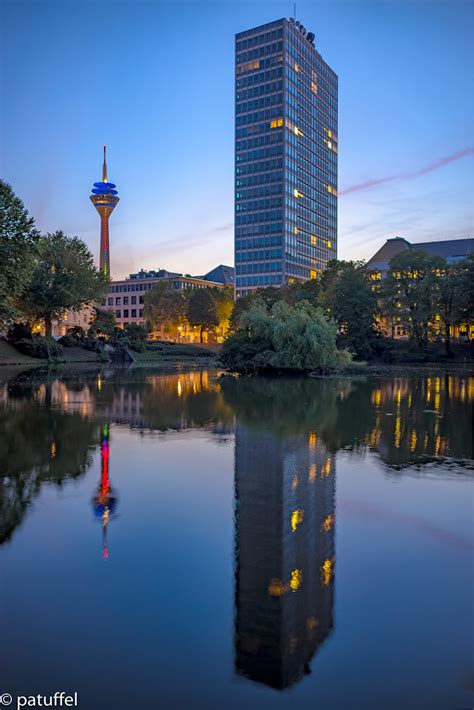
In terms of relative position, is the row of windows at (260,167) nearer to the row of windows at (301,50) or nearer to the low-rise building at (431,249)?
the row of windows at (301,50)

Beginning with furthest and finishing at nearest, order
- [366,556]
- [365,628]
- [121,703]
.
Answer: [366,556], [365,628], [121,703]

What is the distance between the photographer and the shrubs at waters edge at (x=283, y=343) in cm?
5225

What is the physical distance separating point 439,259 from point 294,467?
8960cm

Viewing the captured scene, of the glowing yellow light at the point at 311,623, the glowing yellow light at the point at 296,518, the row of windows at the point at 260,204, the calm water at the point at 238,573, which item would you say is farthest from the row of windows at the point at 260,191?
the glowing yellow light at the point at 311,623

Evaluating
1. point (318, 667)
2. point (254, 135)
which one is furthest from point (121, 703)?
point (254, 135)

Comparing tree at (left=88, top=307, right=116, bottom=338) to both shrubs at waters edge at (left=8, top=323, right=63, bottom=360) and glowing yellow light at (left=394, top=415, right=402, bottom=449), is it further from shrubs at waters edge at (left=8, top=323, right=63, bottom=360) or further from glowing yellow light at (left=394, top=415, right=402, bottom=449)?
glowing yellow light at (left=394, top=415, right=402, bottom=449)

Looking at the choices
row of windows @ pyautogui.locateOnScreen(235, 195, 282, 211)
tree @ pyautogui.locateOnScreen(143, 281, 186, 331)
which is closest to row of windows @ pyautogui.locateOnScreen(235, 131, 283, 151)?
row of windows @ pyautogui.locateOnScreen(235, 195, 282, 211)

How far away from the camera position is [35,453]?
16.9 meters

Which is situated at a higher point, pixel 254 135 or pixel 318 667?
pixel 254 135

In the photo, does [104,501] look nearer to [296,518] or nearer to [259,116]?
[296,518]

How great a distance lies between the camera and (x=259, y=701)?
5582 mm

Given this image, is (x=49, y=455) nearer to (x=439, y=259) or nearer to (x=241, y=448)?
(x=241, y=448)

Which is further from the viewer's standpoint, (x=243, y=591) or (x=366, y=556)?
(x=366, y=556)

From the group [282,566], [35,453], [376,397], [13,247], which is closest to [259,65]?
[13,247]
